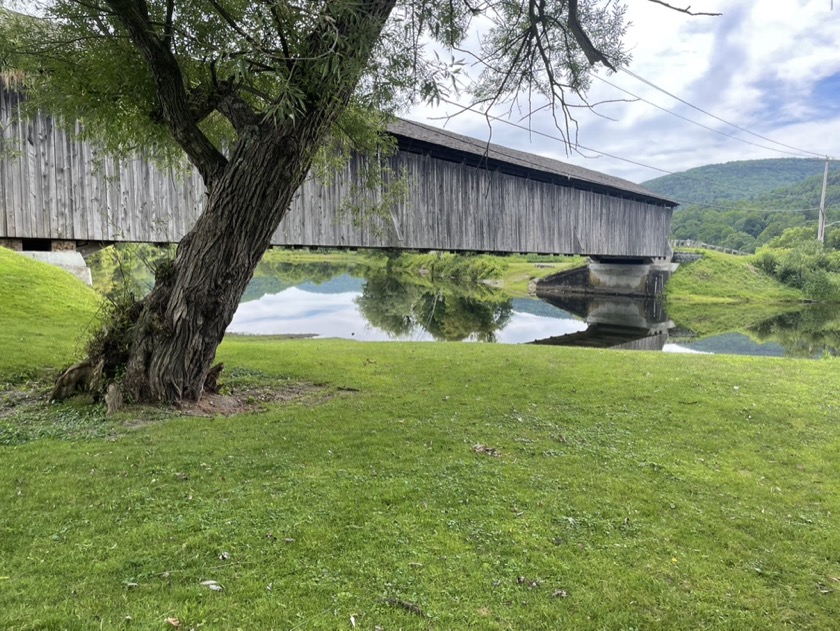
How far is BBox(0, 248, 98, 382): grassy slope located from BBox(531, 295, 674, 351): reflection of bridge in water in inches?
616

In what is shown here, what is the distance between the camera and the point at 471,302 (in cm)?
3384

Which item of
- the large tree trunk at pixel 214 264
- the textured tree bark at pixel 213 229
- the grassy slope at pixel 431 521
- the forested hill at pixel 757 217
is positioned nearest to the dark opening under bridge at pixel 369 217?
the textured tree bark at pixel 213 229

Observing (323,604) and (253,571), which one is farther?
(253,571)

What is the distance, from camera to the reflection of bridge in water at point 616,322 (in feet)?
70.9

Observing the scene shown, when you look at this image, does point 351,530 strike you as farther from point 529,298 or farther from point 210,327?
point 529,298

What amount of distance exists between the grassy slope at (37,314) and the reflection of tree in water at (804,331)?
72.8ft

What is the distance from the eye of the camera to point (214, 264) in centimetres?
576

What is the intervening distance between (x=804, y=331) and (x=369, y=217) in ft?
75.0

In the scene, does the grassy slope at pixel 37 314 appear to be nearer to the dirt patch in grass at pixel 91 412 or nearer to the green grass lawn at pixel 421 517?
the dirt patch in grass at pixel 91 412

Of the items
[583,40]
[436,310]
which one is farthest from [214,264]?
[436,310]

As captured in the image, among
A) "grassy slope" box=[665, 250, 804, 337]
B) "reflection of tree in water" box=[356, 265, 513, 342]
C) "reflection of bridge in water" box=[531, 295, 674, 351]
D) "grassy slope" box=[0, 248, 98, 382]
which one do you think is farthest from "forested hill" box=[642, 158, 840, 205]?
"grassy slope" box=[0, 248, 98, 382]

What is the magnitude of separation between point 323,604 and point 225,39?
6.25 metres

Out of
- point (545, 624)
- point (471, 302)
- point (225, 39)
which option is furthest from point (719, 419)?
point (471, 302)

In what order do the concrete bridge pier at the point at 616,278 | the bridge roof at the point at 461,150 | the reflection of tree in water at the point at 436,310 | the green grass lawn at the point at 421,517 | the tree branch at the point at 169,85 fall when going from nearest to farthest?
the green grass lawn at the point at 421,517 → the tree branch at the point at 169,85 → the bridge roof at the point at 461,150 → the reflection of tree in water at the point at 436,310 → the concrete bridge pier at the point at 616,278
